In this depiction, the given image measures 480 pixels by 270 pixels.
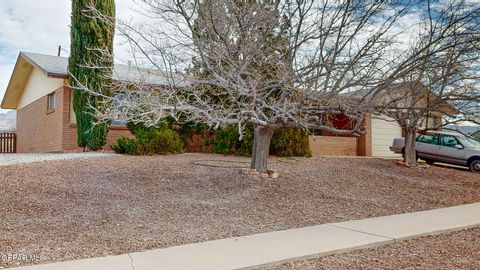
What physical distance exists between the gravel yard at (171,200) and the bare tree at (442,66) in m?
1.89

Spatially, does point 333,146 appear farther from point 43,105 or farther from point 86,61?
point 43,105

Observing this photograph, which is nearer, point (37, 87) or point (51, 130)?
point (51, 130)

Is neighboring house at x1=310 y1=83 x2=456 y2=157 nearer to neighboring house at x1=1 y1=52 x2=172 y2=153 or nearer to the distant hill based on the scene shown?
neighboring house at x1=1 y1=52 x2=172 y2=153

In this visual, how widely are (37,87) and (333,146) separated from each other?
43.9ft

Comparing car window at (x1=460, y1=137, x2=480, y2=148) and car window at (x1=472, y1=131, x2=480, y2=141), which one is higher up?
car window at (x1=472, y1=131, x2=480, y2=141)

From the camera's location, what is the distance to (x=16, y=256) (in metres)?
4.68

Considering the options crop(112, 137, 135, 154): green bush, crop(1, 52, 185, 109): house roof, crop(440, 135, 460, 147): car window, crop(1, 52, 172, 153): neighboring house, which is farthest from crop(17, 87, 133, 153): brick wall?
crop(440, 135, 460, 147): car window

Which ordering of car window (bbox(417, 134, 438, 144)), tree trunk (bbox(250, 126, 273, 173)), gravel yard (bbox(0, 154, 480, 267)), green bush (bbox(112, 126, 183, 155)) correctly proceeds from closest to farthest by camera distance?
gravel yard (bbox(0, 154, 480, 267)), tree trunk (bbox(250, 126, 273, 173)), green bush (bbox(112, 126, 183, 155)), car window (bbox(417, 134, 438, 144))

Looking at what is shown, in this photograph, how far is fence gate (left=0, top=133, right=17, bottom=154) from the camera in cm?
2120

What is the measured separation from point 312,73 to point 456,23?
297cm

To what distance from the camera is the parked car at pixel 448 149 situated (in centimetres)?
1567

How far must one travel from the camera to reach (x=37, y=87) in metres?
19.3

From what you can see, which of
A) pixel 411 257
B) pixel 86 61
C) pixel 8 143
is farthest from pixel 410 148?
pixel 8 143

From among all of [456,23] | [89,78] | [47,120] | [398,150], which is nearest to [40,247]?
[456,23]
